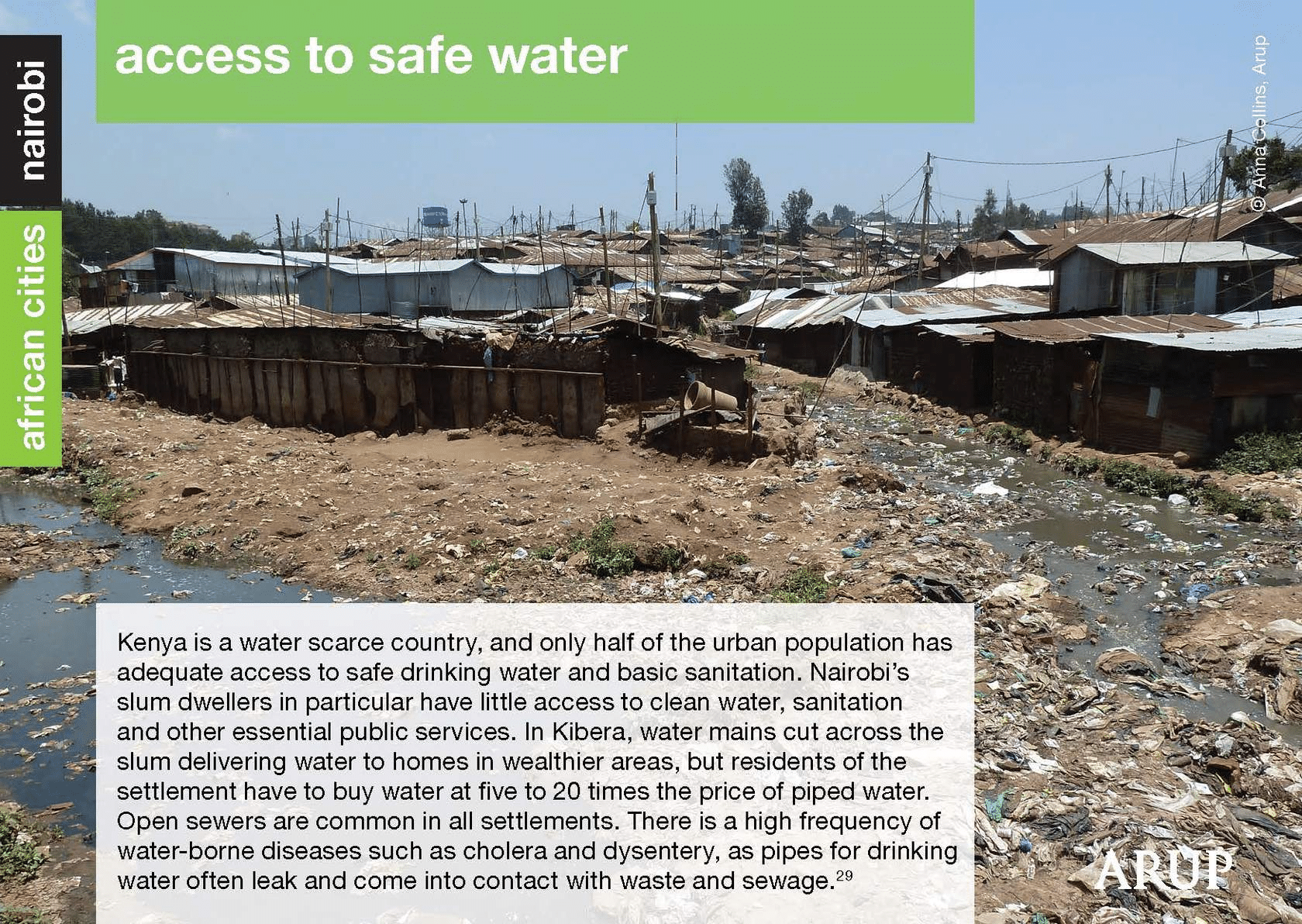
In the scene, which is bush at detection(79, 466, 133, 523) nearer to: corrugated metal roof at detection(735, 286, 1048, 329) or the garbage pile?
the garbage pile

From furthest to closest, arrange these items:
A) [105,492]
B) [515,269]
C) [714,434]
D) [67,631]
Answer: [515,269] → [105,492] → [714,434] → [67,631]

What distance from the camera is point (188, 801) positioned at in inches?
241

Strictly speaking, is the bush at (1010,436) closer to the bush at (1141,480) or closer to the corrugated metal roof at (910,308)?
the bush at (1141,480)

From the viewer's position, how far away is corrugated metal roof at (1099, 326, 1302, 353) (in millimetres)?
14039

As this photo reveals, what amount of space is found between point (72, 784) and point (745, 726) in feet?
15.6

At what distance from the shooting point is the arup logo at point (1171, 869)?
504 centimetres

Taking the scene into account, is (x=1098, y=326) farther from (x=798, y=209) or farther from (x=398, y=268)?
(x=798, y=209)

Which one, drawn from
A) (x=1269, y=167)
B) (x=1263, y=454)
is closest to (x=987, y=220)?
(x=1269, y=167)

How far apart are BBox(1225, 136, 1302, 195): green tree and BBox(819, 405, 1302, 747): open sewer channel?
22059 millimetres

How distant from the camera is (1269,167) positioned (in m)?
33.9

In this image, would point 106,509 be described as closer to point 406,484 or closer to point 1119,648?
point 406,484

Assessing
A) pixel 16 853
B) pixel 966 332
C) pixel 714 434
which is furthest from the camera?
pixel 966 332

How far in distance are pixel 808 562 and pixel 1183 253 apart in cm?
1609

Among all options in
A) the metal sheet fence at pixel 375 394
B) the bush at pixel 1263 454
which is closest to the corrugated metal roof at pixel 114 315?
the metal sheet fence at pixel 375 394
